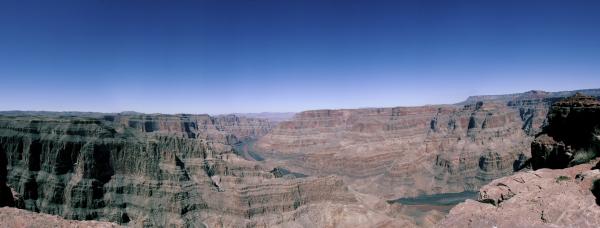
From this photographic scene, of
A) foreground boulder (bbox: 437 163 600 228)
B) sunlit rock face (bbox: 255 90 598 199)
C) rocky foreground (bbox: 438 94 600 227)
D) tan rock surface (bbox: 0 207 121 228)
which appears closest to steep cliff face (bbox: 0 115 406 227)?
rocky foreground (bbox: 438 94 600 227)

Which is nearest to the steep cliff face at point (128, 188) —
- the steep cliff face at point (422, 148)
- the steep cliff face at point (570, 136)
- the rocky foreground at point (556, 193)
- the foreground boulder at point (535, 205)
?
the steep cliff face at point (570, 136)

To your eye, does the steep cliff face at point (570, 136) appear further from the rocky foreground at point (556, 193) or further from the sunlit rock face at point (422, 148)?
the sunlit rock face at point (422, 148)

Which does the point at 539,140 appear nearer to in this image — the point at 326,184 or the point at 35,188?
the point at 326,184

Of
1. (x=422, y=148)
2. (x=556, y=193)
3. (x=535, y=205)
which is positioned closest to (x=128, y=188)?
(x=535, y=205)

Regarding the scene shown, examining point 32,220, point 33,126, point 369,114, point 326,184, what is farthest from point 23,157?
point 369,114

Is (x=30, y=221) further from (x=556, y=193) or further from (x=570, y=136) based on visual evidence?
(x=570, y=136)
